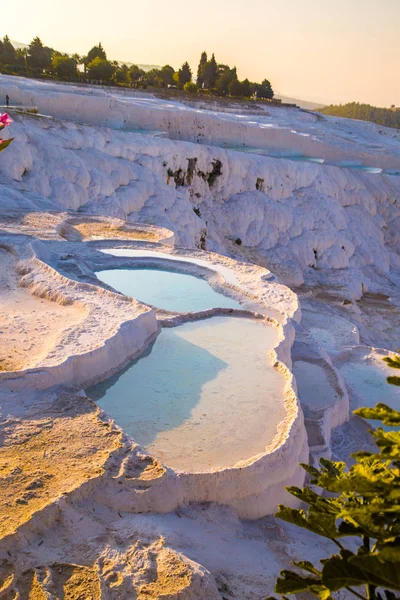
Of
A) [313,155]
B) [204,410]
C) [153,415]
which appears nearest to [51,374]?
[153,415]

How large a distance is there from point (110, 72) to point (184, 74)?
325 inches

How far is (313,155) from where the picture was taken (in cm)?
2534

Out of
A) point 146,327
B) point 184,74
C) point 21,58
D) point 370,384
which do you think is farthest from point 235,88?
point 146,327

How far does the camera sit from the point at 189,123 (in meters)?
21.5

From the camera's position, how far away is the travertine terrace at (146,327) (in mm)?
3729

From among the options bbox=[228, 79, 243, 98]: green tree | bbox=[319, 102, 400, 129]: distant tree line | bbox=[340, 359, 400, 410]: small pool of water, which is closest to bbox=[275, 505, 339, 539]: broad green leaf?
bbox=[340, 359, 400, 410]: small pool of water

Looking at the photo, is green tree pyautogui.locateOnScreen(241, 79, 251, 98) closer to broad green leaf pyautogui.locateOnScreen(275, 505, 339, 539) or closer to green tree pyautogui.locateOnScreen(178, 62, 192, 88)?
green tree pyautogui.locateOnScreen(178, 62, 192, 88)

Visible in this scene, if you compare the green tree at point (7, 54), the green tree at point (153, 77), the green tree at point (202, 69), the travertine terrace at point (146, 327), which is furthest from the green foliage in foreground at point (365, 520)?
the green tree at point (202, 69)

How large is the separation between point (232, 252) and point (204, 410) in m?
13.9

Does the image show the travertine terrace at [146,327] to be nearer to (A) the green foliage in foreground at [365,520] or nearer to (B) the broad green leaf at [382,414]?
(A) the green foliage in foreground at [365,520]

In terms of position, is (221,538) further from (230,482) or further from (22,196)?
(22,196)

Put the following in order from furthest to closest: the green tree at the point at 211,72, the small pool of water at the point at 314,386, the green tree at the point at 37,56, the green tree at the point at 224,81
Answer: the green tree at the point at 211,72
the green tree at the point at 224,81
the green tree at the point at 37,56
the small pool of water at the point at 314,386

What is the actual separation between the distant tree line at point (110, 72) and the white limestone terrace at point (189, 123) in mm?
6884

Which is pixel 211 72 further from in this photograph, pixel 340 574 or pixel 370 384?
pixel 340 574
